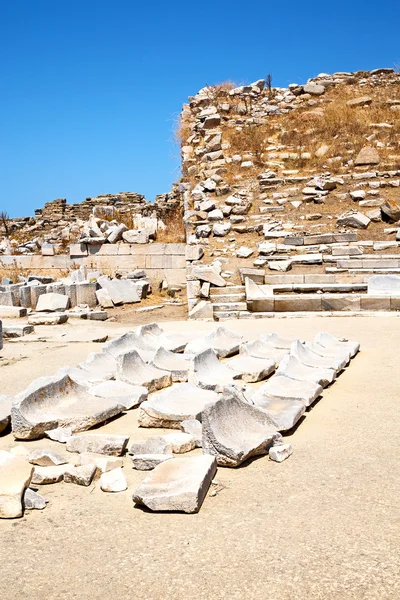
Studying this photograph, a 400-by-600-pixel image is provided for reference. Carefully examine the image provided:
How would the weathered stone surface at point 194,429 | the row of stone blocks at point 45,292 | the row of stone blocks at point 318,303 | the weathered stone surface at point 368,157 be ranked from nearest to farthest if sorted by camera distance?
1. the weathered stone surface at point 194,429
2. the row of stone blocks at point 318,303
3. the row of stone blocks at point 45,292
4. the weathered stone surface at point 368,157

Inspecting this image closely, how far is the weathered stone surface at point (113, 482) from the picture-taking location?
3168mm

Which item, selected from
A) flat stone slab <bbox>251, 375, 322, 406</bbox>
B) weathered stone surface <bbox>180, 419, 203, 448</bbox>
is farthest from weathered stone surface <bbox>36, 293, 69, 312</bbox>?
weathered stone surface <bbox>180, 419, 203, 448</bbox>

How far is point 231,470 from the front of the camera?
3434mm

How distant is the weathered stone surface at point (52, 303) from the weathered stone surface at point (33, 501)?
29.1ft

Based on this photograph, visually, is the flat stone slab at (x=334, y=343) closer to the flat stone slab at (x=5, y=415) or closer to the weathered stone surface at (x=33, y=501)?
the flat stone slab at (x=5, y=415)

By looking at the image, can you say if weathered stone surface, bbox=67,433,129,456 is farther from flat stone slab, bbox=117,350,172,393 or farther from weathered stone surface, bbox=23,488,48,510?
flat stone slab, bbox=117,350,172,393

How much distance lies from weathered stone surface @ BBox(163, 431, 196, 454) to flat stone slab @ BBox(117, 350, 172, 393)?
1480 mm

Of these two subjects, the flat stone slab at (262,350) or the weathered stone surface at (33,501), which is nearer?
the weathered stone surface at (33,501)

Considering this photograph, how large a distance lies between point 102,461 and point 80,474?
201 mm

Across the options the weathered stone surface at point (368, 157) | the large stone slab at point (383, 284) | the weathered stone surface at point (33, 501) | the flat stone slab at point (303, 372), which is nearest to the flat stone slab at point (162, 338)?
the flat stone slab at point (303, 372)

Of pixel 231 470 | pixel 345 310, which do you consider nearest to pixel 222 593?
pixel 231 470

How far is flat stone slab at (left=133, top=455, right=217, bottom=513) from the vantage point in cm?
288

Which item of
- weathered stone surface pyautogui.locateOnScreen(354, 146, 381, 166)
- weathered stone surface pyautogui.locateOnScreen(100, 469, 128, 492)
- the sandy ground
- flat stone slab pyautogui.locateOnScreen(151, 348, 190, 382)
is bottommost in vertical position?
the sandy ground

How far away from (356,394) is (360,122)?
15.8 meters
